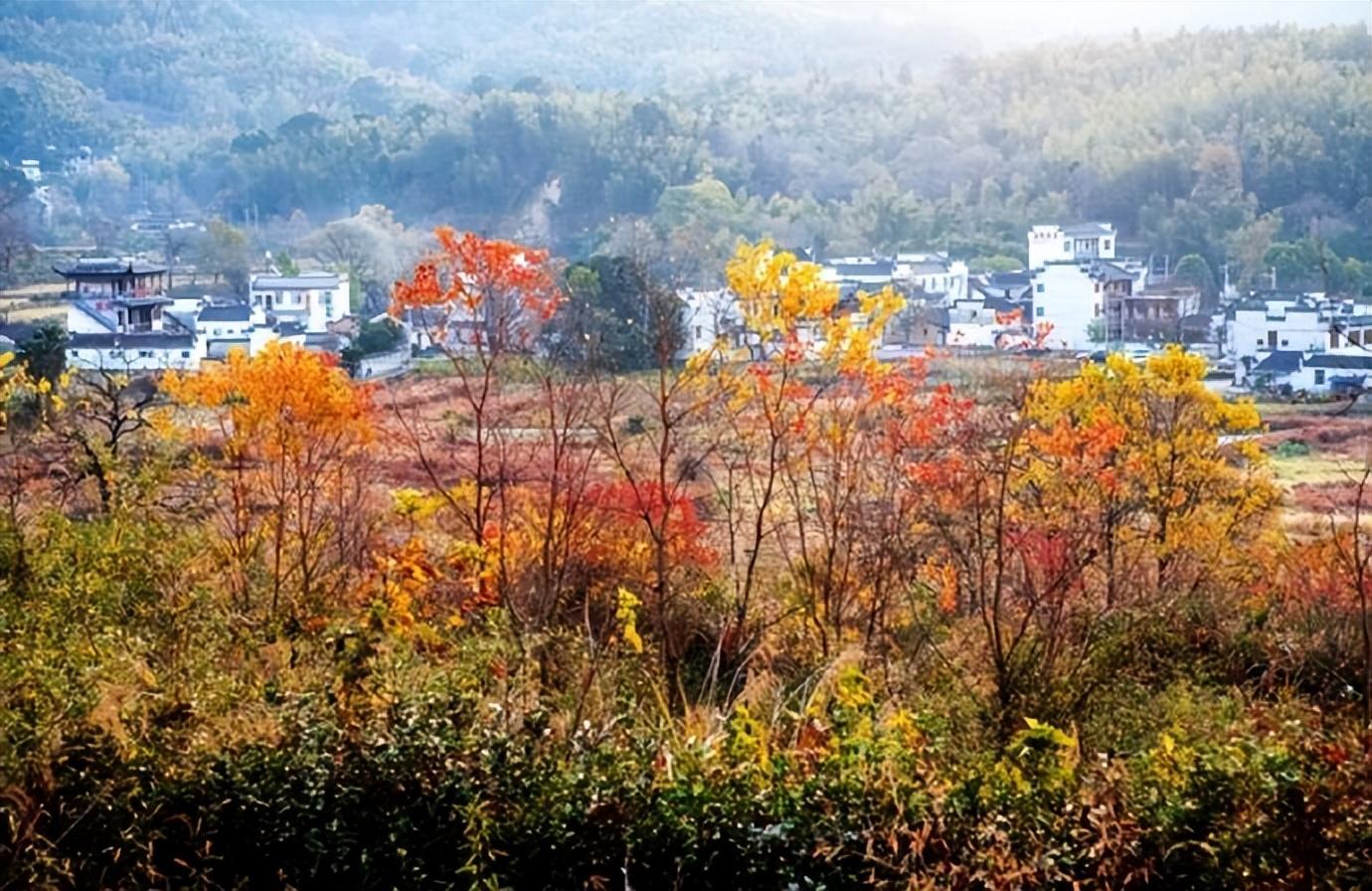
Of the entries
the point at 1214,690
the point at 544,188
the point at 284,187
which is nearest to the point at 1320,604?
the point at 1214,690

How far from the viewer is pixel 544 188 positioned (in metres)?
24.4

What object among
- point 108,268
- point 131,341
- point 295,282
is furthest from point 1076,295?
point 108,268

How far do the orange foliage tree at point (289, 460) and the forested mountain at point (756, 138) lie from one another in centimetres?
1073

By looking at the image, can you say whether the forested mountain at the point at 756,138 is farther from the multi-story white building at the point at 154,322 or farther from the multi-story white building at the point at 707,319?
the multi-story white building at the point at 154,322

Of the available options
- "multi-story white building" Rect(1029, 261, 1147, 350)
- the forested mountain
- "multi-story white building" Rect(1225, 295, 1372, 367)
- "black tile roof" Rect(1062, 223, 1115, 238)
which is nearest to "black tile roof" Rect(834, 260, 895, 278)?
the forested mountain

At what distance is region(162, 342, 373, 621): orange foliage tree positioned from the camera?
6500 millimetres

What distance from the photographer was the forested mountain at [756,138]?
2111cm

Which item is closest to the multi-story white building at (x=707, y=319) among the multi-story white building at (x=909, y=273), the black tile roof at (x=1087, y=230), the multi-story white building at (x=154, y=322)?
the multi-story white building at (x=154, y=322)

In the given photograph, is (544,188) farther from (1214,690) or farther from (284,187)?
(1214,690)

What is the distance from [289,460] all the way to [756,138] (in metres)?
20.6

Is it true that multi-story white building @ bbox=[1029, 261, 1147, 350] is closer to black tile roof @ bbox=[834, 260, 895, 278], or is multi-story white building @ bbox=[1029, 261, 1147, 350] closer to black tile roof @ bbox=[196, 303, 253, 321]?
black tile roof @ bbox=[834, 260, 895, 278]

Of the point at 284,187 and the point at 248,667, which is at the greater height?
the point at 284,187

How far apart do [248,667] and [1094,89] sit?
27.5 metres

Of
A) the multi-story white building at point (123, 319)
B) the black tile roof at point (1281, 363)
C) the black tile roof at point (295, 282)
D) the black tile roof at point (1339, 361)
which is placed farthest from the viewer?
the black tile roof at point (295, 282)
